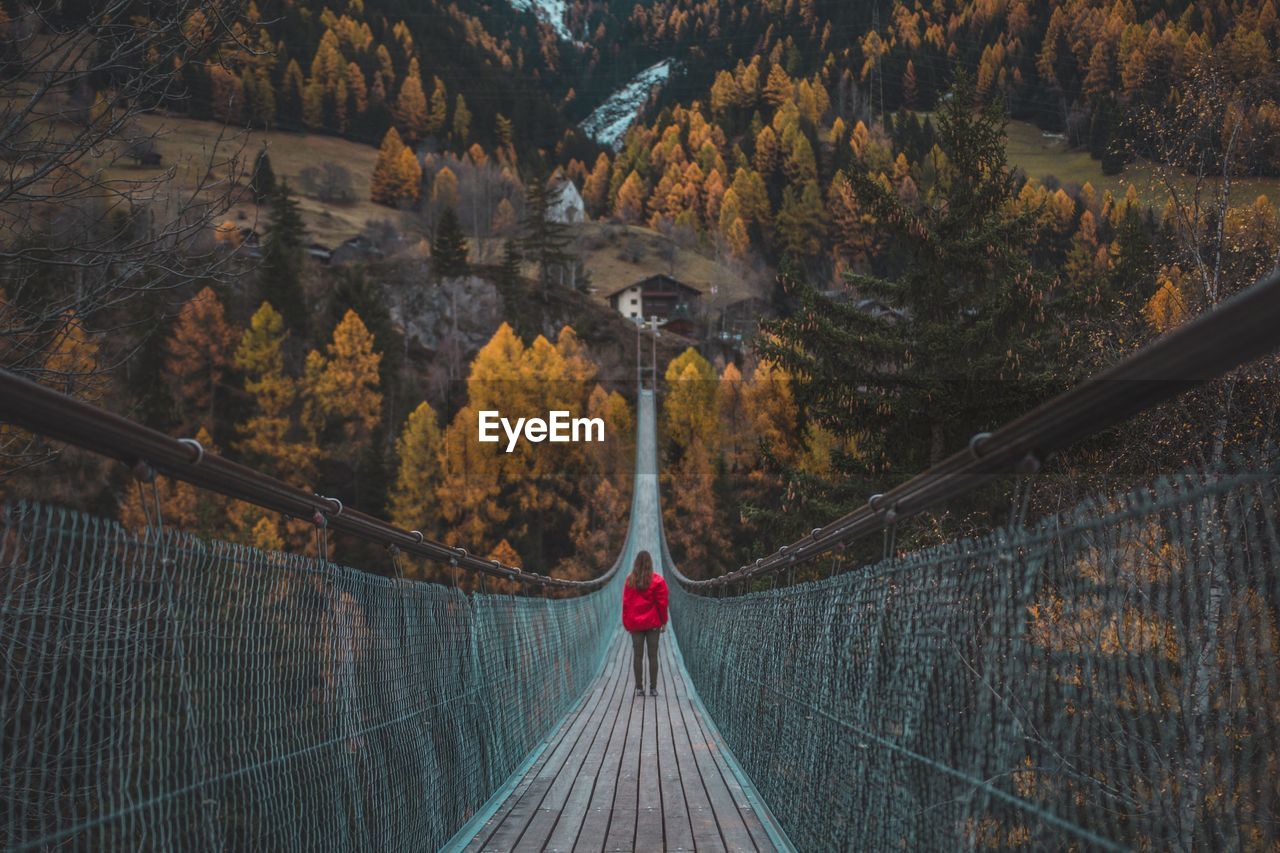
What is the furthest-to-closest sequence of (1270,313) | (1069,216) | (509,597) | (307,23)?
(307,23) → (1069,216) → (509,597) → (1270,313)

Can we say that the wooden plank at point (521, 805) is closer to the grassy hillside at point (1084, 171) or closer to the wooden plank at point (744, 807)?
the wooden plank at point (744, 807)

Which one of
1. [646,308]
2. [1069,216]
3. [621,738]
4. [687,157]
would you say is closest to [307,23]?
[687,157]

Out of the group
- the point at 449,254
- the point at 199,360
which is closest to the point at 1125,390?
the point at 199,360

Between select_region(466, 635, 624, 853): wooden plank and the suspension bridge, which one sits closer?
the suspension bridge

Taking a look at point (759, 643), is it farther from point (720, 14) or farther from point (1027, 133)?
point (720, 14)

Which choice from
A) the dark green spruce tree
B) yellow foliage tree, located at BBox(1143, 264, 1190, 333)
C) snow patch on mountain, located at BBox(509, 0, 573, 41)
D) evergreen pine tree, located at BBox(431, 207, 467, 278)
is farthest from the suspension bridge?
snow patch on mountain, located at BBox(509, 0, 573, 41)

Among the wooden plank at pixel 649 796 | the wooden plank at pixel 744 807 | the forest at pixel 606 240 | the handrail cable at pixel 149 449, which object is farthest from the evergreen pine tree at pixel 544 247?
the handrail cable at pixel 149 449

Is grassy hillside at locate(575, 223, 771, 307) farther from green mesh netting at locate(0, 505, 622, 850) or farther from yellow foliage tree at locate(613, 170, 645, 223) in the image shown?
green mesh netting at locate(0, 505, 622, 850)
